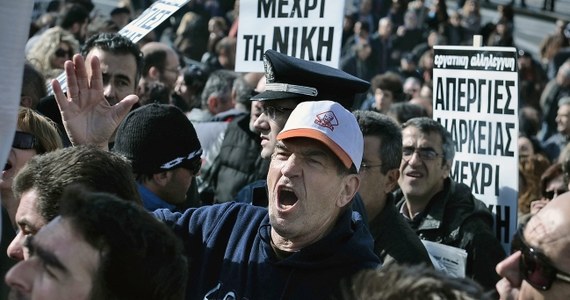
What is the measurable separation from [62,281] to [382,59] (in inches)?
618

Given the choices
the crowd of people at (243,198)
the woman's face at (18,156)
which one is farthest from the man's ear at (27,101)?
the woman's face at (18,156)

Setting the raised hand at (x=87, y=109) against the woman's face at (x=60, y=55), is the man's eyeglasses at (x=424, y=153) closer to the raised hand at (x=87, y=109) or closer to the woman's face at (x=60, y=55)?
the raised hand at (x=87, y=109)

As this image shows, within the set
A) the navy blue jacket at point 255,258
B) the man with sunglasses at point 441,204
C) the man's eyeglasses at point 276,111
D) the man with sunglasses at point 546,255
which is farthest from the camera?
the man with sunglasses at point 441,204

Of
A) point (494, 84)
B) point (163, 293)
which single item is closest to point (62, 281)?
point (163, 293)

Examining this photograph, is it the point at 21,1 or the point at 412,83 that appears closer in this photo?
the point at 21,1

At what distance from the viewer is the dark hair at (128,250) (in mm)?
2600

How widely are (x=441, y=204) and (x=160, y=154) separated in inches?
79.4

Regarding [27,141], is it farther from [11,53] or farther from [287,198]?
[11,53]

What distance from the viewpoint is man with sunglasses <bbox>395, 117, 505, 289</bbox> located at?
6026mm

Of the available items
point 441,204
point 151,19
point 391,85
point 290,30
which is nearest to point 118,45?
point 151,19

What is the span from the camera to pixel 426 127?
21.9ft

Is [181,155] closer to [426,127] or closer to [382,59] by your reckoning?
[426,127]

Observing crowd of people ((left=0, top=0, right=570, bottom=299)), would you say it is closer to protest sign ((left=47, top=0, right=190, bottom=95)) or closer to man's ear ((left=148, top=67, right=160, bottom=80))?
man's ear ((left=148, top=67, right=160, bottom=80))

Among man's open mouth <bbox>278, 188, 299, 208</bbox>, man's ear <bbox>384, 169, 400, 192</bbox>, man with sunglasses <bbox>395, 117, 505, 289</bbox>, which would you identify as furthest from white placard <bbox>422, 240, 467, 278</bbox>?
man's open mouth <bbox>278, 188, 299, 208</bbox>
